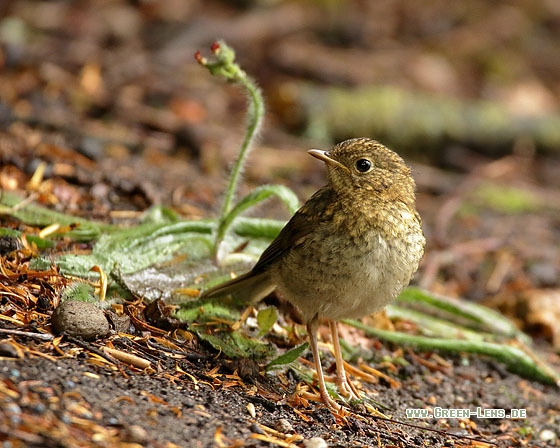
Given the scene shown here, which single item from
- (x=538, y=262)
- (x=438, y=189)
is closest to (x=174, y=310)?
(x=538, y=262)

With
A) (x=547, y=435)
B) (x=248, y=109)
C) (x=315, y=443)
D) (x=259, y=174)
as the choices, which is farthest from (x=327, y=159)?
(x=259, y=174)

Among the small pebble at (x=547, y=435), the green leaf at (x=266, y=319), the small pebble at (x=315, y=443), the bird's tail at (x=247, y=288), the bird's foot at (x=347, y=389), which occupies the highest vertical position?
the bird's tail at (x=247, y=288)

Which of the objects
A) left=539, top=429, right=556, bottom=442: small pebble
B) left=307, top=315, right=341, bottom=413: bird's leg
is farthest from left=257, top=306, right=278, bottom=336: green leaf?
left=539, top=429, right=556, bottom=442: small pebble

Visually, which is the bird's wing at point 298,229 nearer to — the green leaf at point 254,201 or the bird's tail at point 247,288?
the bird's tail at point 247,288

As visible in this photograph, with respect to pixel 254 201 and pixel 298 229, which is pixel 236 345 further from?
pixel 254 201

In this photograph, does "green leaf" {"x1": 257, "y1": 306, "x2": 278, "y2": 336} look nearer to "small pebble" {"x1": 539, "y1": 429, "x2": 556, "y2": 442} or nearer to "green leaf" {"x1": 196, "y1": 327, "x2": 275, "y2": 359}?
"green leaf" {"x1": 196, "y1": 327, "x2": 275, "y2": 359}

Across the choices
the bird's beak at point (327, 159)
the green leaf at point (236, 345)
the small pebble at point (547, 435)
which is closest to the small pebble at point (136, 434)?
the green leaf at point (236, 345)
